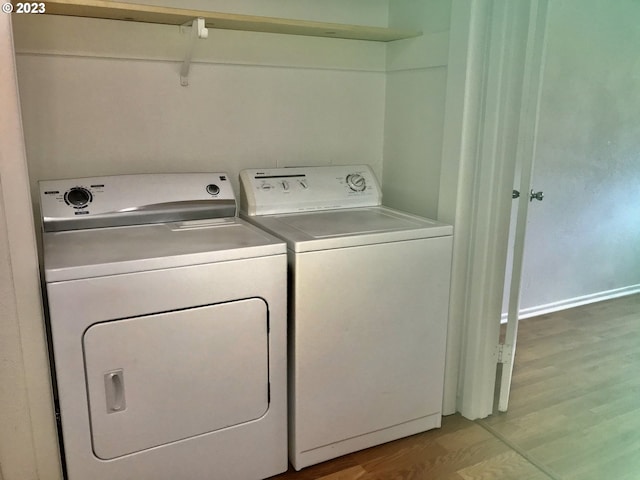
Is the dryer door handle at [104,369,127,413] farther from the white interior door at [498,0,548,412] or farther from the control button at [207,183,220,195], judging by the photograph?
the white interior door at [498,0,548,412]

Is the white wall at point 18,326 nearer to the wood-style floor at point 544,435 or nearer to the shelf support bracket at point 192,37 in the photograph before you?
the shelf support bracket at point 192,37

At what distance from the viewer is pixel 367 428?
1989 millimetres

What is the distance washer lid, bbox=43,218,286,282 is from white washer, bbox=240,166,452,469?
0.12 meters

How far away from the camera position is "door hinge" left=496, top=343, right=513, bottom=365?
221 cm

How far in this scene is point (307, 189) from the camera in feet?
7.29

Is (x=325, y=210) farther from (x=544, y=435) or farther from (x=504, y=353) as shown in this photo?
(x=544, y=435)

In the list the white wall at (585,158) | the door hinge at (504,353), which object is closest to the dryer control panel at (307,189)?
the door hinge at (504,353)

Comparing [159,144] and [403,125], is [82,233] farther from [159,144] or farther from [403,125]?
[403,125]

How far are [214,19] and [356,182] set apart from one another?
889 mm

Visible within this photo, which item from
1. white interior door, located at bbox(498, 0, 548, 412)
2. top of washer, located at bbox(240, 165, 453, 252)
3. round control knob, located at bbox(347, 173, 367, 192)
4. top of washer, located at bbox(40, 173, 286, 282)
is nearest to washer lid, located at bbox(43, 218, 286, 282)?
top of washer, located at bbox(40, 173, 286, 282)

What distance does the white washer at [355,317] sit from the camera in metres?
1.78

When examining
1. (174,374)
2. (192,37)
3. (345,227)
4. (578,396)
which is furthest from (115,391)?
(578,396)

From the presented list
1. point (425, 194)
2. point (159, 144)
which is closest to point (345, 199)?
point (425, 194)

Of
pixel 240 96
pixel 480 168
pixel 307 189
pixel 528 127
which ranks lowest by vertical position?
pixel 307 189
